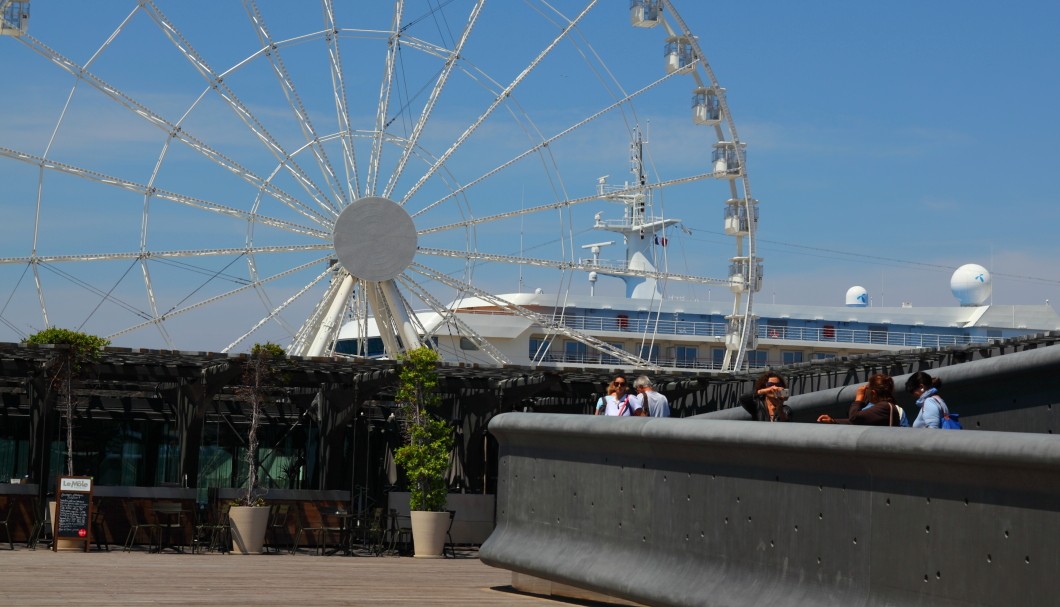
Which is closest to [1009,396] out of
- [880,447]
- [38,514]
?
[880,447]

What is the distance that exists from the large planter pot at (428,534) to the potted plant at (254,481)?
7.24 ft

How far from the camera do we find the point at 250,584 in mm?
10219

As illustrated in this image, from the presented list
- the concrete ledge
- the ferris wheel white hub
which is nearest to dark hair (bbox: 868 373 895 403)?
the concrete ledge

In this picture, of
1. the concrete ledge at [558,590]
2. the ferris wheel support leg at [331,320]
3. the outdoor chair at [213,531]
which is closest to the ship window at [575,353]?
the ferris wheel support leg at [331,320]

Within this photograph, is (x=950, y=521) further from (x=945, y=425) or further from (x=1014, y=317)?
(x=1014, y=317)

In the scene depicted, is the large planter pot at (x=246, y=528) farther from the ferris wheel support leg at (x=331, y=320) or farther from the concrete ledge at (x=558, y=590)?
the concrete ledge at (x=558, y=590)

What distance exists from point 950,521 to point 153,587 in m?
5.99

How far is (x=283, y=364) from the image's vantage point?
2212 cm

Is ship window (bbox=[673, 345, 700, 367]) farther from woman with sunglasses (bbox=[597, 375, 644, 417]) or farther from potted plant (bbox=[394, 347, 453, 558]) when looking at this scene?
woman with sunglasses (bbox=[597, 375, 644, 417])

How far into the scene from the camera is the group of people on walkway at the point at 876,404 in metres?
8.08

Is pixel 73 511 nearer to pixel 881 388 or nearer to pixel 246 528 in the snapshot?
pixel 246 528

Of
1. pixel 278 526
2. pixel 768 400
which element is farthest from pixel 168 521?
pixel 768 400

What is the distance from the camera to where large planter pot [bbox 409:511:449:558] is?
806 inches

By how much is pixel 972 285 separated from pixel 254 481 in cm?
5728
